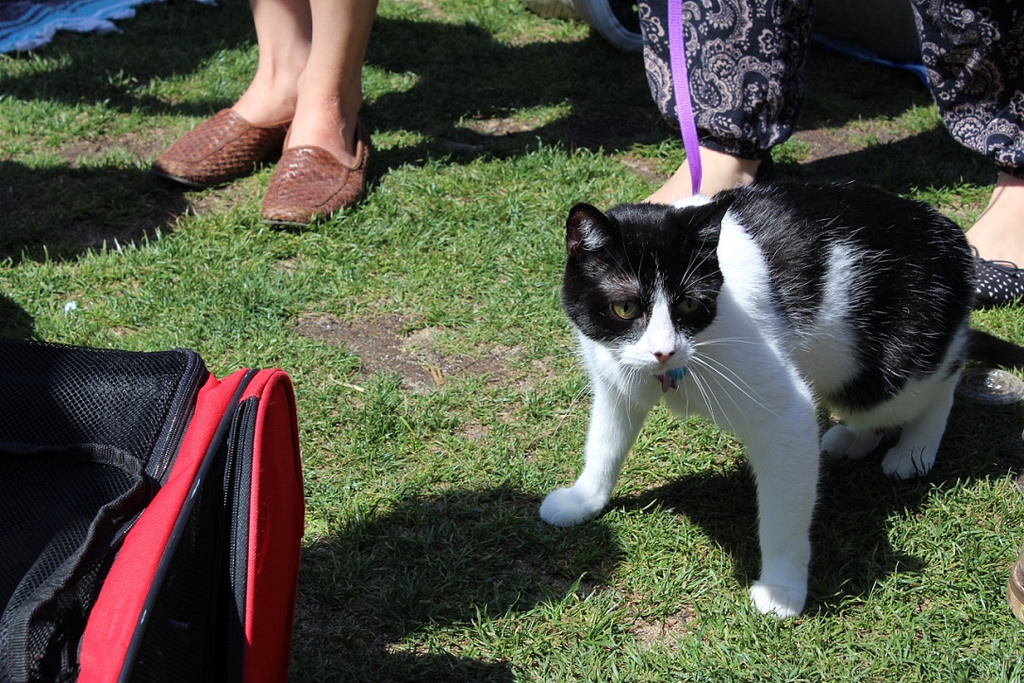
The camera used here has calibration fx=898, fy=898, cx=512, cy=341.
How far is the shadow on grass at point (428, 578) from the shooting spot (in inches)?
65.2

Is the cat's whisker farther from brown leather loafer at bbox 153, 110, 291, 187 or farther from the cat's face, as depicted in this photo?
brown leather loafer at bbox 153, 110, 291, 187

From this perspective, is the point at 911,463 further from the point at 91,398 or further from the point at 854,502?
the point at 91,398

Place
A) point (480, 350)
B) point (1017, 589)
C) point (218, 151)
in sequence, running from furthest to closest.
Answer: point (218, 151), point (480, 350), point (1017, 589)

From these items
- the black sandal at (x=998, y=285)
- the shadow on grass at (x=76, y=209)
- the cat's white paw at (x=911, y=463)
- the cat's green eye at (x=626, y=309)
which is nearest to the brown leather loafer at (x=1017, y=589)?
the cat's white paw at (x=911, y=463)

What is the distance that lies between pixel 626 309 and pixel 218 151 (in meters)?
2.17

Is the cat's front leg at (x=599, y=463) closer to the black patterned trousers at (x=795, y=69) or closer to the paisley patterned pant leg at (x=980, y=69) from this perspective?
the black patterned trousers at (x=795, y=69)

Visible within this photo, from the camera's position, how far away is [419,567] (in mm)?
1864

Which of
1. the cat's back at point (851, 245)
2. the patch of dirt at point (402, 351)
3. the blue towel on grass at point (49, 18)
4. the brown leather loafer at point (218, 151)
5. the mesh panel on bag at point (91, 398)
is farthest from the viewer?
the blue towel on grass at point (49, 18)

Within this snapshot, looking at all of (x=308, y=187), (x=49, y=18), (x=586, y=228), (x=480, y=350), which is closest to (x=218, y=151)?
(x=308, y=187)

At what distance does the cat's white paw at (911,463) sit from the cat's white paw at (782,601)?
1.63ft

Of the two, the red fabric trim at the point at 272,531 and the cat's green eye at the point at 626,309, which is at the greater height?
the cat's green eye at the point at 626,309

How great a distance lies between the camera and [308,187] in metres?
3.03

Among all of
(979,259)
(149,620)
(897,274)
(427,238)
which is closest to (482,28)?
(427,238)

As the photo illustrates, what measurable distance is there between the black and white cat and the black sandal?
0.58 meters
